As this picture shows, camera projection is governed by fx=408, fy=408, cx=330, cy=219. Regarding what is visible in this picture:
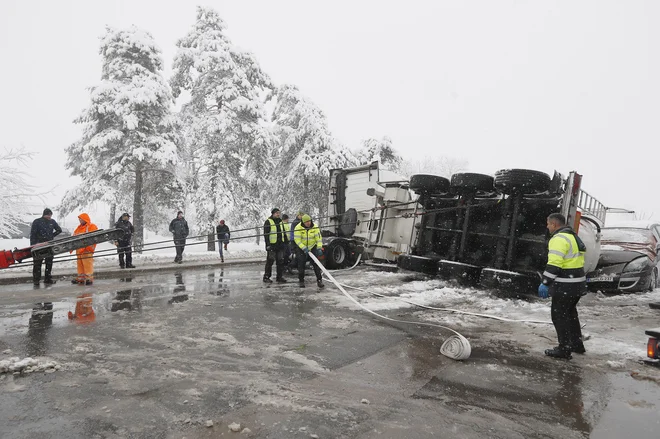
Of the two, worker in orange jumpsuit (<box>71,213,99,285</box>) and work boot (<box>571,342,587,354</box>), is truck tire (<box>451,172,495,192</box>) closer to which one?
work boot (<box>571,342,587,354</box>)

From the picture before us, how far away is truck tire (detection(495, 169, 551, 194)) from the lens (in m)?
7.83

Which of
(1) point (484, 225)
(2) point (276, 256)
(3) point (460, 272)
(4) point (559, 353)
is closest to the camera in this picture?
(4) point (559, 353)

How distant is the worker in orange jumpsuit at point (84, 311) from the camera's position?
6.13 meters

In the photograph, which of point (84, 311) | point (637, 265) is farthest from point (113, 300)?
point (637, 265)

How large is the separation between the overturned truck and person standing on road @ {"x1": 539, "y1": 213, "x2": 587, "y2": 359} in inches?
108

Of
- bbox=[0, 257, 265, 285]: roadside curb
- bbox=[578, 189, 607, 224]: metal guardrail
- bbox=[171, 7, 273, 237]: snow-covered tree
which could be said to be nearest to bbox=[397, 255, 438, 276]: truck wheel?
bbox=[578, 189, 607, 224]: metal guardrail

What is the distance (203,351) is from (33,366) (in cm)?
163

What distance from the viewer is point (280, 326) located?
5914 millimetres

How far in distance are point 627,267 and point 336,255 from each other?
7431 millimetres

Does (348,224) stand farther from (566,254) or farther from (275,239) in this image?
(566,254)

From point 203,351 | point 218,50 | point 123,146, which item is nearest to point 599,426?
point 203,351

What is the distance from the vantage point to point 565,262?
4.81 metres

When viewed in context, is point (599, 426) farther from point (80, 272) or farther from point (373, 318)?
point (80, 272)

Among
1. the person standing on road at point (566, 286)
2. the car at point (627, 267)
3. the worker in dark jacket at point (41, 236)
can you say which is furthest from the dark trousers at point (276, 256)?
the car at point (627, 267)
